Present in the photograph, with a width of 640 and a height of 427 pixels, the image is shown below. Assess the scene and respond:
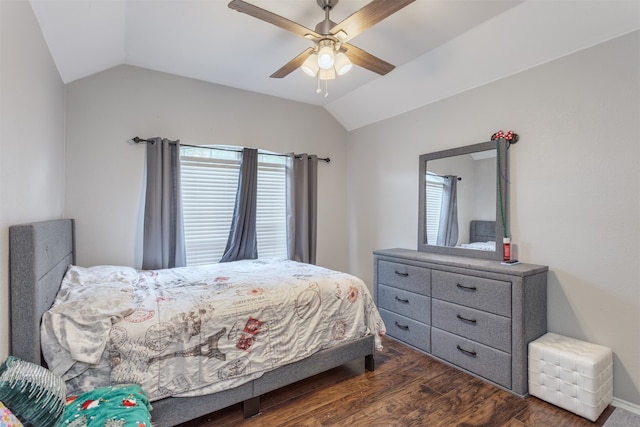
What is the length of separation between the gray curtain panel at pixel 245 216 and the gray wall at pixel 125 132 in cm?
27

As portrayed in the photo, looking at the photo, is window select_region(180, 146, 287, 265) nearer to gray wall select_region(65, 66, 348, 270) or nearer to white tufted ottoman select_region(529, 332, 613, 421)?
gray wall select_region(65, 66, 348, 270)

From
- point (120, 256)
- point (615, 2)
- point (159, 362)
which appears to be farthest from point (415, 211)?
point (120, 256)

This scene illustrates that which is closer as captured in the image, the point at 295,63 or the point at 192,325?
the point at 192,325

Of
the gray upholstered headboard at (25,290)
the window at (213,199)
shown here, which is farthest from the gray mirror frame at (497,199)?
the gray upholstered headboard at (25,290)

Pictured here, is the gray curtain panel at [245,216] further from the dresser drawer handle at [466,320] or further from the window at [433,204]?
the dresser drawer handle at [466,320]

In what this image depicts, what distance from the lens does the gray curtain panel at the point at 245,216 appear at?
3.37 meters

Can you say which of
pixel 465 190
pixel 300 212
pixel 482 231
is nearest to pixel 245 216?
pixel 300 212

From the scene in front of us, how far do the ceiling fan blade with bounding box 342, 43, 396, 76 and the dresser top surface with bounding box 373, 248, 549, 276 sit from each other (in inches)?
63.2

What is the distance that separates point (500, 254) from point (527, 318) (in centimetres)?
56

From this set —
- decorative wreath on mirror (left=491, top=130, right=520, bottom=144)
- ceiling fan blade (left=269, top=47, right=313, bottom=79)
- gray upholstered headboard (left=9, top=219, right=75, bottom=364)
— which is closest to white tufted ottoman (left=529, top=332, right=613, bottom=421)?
decorative wreath on mirror (left=491, top=130, right=520, bottom=144)

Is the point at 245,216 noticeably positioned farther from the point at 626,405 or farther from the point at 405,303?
the point at 626,405

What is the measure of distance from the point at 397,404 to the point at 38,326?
6.83 ft

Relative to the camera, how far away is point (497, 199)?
260 cm

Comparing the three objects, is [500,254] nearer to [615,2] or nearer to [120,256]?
[615,2]
